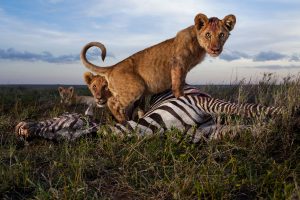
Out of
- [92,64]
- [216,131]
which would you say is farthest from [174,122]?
[92,64]

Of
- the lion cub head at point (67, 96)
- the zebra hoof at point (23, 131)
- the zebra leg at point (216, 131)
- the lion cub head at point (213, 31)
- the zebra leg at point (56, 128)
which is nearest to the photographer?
the zebra leg at point (216, 131)

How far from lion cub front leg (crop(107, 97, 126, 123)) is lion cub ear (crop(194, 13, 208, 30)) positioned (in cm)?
161

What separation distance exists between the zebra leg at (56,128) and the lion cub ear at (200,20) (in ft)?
6.82

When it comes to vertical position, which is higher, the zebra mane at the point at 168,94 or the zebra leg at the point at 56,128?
the zebra mane at the point at 168,94

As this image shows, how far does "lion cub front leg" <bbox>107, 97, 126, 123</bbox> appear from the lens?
6594mm

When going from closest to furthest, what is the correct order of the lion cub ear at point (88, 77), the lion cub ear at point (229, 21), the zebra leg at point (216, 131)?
the zebra leg at point (216, 131), the lion cub ear at point (229, 21), the lion cub ear at point (88, 77)

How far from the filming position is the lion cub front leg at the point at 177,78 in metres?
6.28

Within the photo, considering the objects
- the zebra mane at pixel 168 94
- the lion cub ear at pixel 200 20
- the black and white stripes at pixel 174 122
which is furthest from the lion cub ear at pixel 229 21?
the black and white stripes at pixel 174 122

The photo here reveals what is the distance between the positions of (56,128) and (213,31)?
2.50 m

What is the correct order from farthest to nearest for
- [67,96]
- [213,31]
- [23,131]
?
[67,96]
[213,31]
[23,131]

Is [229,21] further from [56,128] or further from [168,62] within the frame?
[56,128]

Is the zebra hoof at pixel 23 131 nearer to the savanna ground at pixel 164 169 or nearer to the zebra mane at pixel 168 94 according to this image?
the savanna ground at pixel 164 169

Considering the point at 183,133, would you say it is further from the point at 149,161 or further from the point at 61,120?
the point at 61,120

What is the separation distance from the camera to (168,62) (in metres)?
6.68
